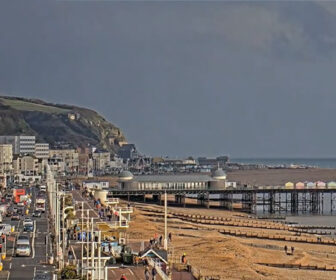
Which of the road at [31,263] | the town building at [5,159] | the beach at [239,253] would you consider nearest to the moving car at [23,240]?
the road at [31,263]

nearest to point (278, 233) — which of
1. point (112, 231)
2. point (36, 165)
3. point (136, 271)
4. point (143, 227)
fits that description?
point (143, 227)

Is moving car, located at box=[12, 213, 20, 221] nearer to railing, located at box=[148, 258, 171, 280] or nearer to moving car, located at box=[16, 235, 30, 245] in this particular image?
moving car, located at box=[16, 235, 30, 245]

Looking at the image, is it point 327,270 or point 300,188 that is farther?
point 300,188

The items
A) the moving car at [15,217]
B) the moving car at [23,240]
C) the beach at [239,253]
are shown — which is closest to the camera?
the moving car at [23,240]

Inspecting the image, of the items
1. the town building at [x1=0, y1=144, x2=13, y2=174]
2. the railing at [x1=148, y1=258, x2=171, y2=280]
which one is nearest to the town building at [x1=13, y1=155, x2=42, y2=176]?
the town building at [x1=0, y1=144, x2=13, y2=174]

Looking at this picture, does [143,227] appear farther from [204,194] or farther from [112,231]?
[204,194]

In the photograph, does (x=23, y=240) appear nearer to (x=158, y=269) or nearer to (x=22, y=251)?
(x=22, y=251)

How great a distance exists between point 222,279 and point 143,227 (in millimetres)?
20439

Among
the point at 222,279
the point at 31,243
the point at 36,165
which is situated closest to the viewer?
the point at 222,279

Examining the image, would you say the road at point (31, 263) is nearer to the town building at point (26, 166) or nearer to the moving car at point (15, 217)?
the moving car at point (15, 217)

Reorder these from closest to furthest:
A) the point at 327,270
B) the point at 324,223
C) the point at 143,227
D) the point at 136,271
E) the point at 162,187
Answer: the point at 136,271 → the point at 327,270 → the point at 143,227 → the point at 324,223 → the point at 162,187

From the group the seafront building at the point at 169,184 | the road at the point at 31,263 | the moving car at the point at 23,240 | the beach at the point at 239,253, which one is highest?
the seafront building at the point at 169,184

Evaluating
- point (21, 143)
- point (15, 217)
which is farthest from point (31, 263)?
point (21, 143)

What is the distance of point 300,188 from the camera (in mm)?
110562
